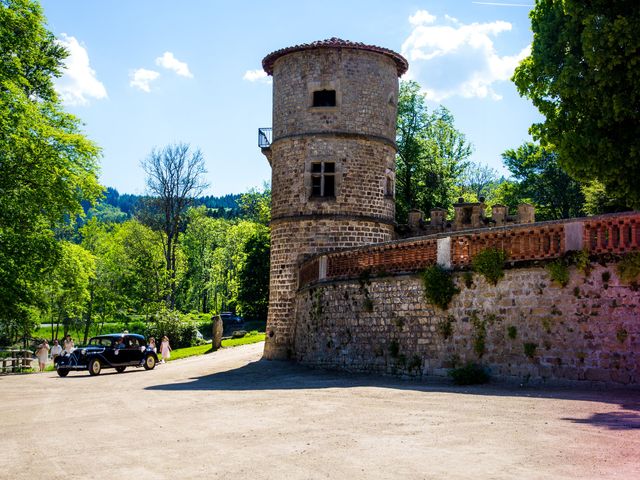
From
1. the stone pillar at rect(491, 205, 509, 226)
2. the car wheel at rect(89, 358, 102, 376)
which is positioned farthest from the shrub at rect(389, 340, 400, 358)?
the car wheel at rect(89, 358, 102, 376)

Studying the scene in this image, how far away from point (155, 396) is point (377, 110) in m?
15.7

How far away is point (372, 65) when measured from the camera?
27.9 m

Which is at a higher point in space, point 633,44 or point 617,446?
point 633,44

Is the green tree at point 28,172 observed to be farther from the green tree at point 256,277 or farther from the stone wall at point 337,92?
the green tree at point 256,277

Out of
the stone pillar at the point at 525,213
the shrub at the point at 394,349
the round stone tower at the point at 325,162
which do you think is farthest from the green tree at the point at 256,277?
the shrub at the point at 394,349

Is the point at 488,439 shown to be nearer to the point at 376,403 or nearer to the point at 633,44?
the point at 376,403

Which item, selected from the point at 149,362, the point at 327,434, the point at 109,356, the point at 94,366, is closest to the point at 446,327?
the point at 327,434

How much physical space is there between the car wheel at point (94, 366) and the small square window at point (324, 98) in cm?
1254

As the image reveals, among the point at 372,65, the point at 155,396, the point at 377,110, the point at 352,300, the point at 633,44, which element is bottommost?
the point at 155,396

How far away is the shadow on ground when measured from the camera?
10.9 metres

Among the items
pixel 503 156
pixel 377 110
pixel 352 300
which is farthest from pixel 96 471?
pixel 503 156

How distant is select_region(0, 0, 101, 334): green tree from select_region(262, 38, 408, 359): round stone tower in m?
8.11

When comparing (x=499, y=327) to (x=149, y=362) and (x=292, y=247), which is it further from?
(x=149, y=362)

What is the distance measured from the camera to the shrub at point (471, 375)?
16.8m
